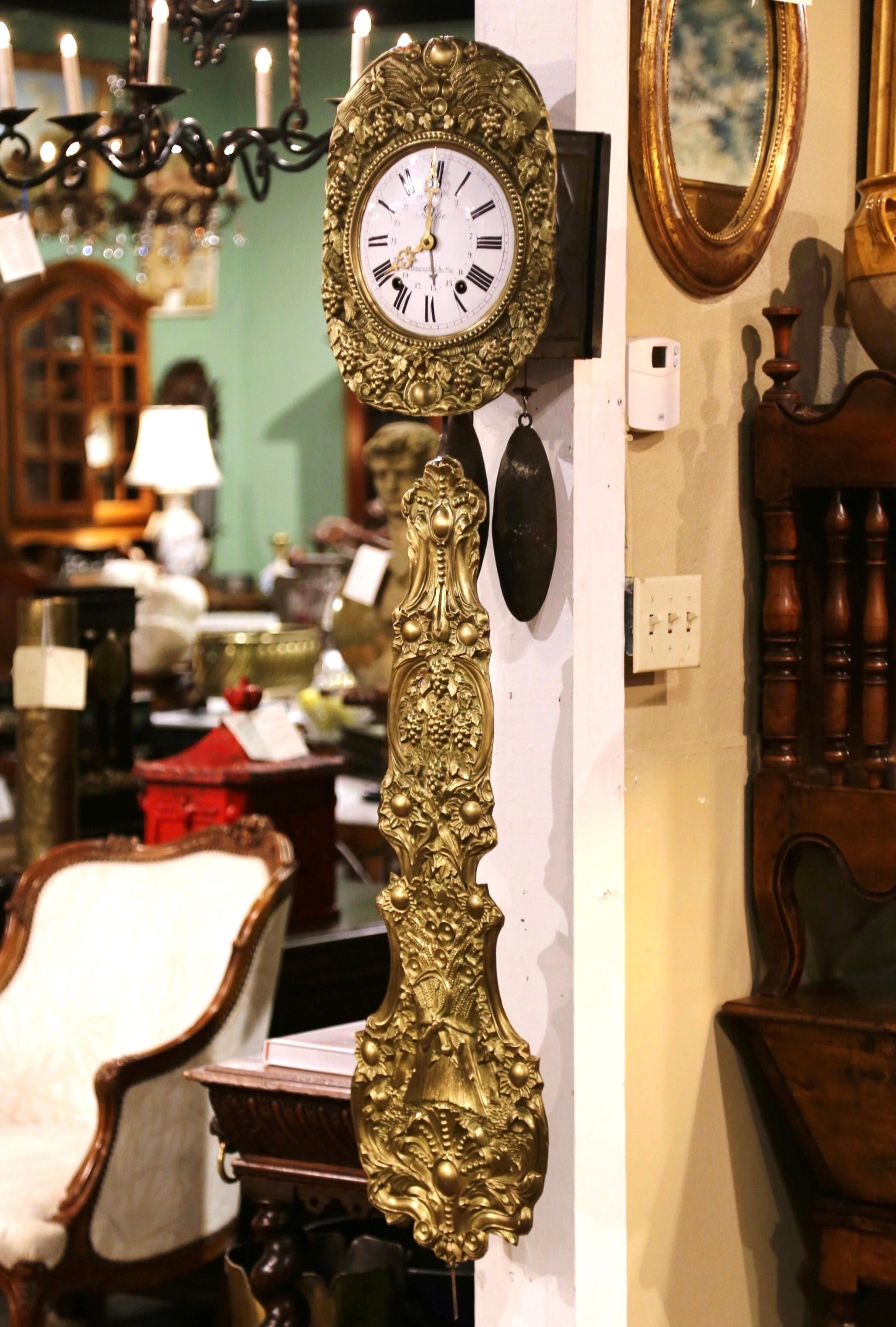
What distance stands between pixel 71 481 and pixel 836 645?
986 cm

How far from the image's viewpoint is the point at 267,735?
3.52m

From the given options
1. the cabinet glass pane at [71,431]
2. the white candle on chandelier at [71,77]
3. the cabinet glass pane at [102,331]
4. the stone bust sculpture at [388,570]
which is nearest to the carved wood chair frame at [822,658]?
the stone bust sculpture at [388,570]

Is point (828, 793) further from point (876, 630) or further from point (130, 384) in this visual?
point (130, 384)

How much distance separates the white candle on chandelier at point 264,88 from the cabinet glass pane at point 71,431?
8331 mm

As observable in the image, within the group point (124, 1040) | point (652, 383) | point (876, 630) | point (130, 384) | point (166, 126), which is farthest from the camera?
point (130, 384)

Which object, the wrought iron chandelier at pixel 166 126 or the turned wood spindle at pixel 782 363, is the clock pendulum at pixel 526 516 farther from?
the wrought iron chandelier at pixel 166 126

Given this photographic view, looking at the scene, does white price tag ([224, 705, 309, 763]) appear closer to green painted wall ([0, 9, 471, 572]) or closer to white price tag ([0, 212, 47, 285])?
white price tag ([0, 212, 47, 285])

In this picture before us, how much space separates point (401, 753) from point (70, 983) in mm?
1631

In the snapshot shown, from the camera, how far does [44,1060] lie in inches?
129

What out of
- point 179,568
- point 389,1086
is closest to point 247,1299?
point 389,1086

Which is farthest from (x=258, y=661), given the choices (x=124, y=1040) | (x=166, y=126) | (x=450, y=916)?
(x=450, y=916)

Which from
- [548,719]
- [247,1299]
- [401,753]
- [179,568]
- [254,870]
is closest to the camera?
[401,753]

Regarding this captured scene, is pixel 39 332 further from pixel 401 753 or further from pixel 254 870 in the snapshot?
pixel 401 753

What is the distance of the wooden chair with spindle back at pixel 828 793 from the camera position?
2277 mm
